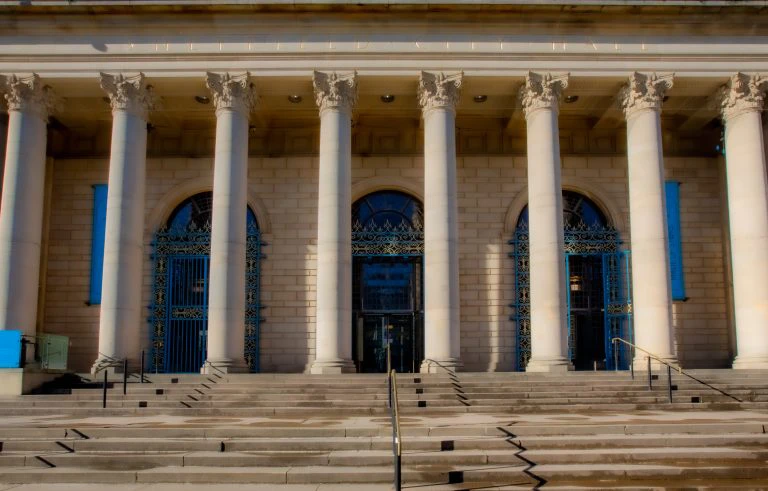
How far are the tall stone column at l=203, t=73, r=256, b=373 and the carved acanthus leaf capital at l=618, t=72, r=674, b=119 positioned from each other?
39.7 feet

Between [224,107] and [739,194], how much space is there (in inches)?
647

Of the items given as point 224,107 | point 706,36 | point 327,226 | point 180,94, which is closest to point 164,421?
point 327,226

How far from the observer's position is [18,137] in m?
24.3

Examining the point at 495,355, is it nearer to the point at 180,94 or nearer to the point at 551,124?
the point at 551,124

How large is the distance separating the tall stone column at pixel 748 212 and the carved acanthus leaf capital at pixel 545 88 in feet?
17.8

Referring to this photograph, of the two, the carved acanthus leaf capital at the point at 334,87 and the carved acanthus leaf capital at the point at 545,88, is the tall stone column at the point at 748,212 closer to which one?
the carved acanthus leaf capital at the point at 545,88

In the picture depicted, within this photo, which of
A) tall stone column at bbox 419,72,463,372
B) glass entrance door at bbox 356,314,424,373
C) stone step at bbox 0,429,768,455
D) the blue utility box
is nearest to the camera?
stone step at bbox 0,429,768,455

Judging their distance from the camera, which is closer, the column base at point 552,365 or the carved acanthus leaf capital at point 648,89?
the column base at point 552,365

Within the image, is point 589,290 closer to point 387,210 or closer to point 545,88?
point 387,210

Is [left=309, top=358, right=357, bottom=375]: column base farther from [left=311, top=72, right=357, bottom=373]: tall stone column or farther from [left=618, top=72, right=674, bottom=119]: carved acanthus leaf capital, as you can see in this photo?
[left=618, top=72, right=674, bottom=119]: carved acanthus leaf capital

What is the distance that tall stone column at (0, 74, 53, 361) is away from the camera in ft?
77.9

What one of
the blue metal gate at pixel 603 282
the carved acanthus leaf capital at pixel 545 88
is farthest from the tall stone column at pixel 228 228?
the blue metal gate at pixel 603 282

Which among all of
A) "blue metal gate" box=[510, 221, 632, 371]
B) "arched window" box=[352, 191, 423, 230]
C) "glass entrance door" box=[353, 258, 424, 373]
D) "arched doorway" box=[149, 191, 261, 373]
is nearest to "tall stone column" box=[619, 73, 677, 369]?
"blue metal gate" box=[510, 221, 632, 371]

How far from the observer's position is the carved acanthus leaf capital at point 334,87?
2436 cm
